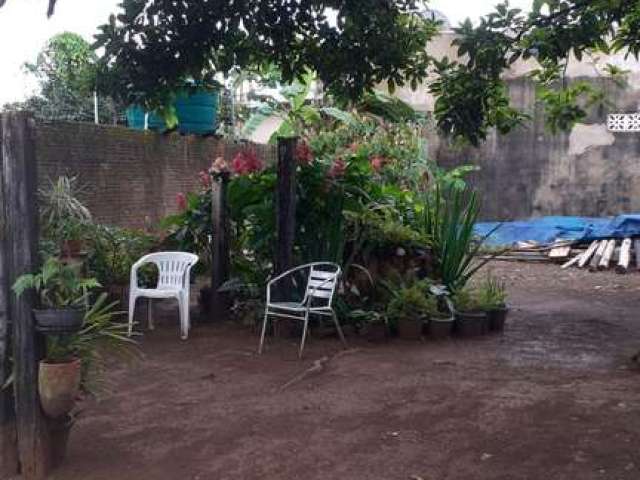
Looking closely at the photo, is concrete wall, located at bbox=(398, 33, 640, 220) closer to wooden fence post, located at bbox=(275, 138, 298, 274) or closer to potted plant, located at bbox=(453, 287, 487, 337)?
potted plant, located at bbox=(453, 287, 487, 337)

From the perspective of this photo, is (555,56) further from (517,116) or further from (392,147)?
(392,147)

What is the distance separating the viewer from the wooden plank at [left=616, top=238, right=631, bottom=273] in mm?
12594

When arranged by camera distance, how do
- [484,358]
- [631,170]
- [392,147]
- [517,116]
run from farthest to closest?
[631,170] → [392,147] → [517,116] → [484,358]

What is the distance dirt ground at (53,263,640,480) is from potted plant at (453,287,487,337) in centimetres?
18

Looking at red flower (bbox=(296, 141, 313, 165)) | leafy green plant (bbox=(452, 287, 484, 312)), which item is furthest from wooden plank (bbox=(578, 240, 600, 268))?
red flower (bbox=(296, 141, 313, 165))

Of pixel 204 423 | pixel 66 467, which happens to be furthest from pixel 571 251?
pixel 66 467

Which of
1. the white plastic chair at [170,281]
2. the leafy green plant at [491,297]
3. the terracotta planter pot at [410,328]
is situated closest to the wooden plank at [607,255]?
the leafy green plant at [491,297]

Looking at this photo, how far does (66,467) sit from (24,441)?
30 centimetres

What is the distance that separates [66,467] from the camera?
3998 millimetres

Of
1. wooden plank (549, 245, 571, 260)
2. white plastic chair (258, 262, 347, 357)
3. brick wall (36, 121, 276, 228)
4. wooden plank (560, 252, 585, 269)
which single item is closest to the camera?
white plastic chair (258, 262, 347, 357)

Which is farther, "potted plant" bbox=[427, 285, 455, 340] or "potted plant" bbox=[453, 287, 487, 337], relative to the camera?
"potted plant" bbox=[453, 287, 487, 337]

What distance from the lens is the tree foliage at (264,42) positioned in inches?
222

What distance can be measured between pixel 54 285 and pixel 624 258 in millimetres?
10960

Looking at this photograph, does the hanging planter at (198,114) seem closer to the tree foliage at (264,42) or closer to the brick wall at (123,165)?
the brick wall at (123,165)
